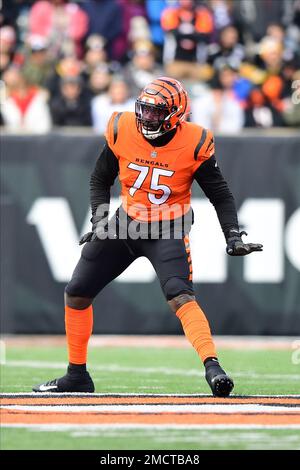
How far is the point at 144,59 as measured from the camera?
44.3 feet

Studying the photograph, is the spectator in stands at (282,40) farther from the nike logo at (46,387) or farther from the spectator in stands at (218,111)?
the nike logo at (46,387)

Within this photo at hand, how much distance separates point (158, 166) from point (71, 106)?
577cm

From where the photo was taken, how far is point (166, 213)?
275 inches

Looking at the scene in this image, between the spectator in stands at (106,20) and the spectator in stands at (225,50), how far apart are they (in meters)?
1.28

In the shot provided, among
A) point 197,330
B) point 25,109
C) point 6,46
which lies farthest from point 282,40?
point 197,330

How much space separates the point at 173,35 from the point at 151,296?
4334 mm

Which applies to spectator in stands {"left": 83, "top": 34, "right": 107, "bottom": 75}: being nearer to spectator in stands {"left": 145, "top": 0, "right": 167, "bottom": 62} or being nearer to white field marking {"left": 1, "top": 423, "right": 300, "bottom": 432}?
spectator in stands {"left": 145, "top": 0, "right": 167, "bottom": 62}

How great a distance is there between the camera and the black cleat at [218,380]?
6398 millimetres

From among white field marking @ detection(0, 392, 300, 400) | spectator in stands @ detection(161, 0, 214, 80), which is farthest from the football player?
spectator in stands @ detection(161, 0, 214, 80)

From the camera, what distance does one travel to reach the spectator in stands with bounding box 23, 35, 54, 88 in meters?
13.5

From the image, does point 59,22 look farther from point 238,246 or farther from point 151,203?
point 238,246
